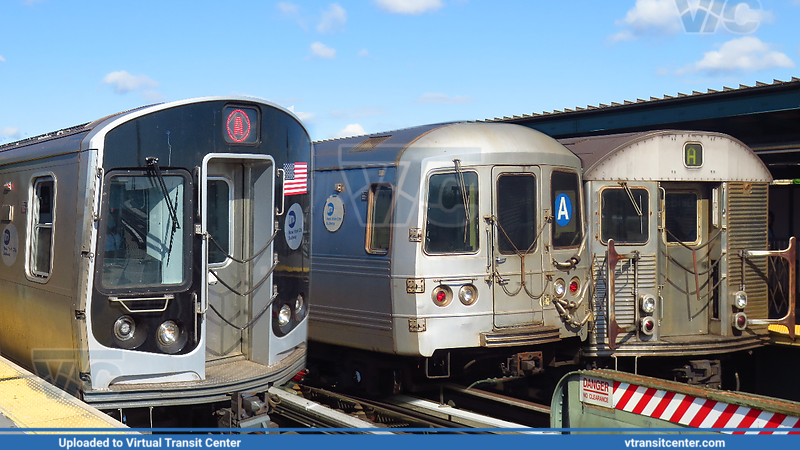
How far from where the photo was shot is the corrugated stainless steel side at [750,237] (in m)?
9.31

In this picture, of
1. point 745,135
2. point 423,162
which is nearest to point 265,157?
point 423,162

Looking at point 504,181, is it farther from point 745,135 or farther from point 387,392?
point 745,135

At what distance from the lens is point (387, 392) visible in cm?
882

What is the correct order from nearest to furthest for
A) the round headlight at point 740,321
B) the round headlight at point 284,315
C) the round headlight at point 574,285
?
the round headlight at point 284,315 < the round headlight at point 574,285 < the round headlight at point 740,321

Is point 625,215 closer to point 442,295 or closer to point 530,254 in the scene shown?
point 530,254

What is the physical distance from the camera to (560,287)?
8320 millimetres

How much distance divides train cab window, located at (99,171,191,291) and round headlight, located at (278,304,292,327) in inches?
44.1

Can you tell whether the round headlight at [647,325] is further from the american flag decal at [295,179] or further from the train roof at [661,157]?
the american flag decal at [295,179]

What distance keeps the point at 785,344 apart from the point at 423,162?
5214mm

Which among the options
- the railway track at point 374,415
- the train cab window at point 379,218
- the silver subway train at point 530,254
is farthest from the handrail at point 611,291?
the train cab window at point 379,218

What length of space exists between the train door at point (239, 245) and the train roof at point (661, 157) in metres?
3.88

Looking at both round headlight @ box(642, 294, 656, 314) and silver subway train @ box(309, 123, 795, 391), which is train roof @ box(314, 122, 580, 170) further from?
round headlight @ box(642, 294, 656, 314)

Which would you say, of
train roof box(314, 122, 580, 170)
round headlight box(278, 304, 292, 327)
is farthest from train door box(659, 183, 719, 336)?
round headlight box(278, 304, 292, 327)

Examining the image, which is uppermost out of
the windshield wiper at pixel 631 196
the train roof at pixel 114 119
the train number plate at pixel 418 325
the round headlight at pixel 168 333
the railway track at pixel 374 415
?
the train roof at pixel 114 119
